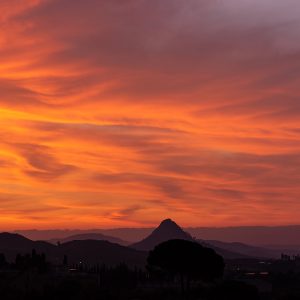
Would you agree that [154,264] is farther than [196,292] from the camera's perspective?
No

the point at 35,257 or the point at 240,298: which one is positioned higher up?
the point at 35,257

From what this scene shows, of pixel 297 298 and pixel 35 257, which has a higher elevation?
pixel 35 257

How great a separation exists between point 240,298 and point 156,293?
75.9ft

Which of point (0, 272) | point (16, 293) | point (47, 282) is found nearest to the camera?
point (16, 293)

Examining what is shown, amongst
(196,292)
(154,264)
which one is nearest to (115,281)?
(196,292)

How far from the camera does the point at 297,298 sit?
95875mm

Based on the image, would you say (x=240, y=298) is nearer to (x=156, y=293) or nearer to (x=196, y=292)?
(x=196, y=292)

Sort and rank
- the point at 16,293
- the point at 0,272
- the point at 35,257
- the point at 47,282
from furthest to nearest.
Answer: the point at 35,257
the point at 0,272
the point at 47,282
the point at 16,293

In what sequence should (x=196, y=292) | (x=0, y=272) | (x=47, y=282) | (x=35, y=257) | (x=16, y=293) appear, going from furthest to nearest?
(x=35, y=257) → (x=0, y=272) → (x=47, y=282) → (x=196, y=292) → (x=16, y=293)

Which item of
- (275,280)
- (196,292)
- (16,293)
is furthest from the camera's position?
(275,280)

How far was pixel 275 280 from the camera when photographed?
18225 centimetres

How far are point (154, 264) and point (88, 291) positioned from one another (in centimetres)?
1381

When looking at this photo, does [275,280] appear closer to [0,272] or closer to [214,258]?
[0,272]

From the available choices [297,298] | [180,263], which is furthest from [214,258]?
[297,298]
